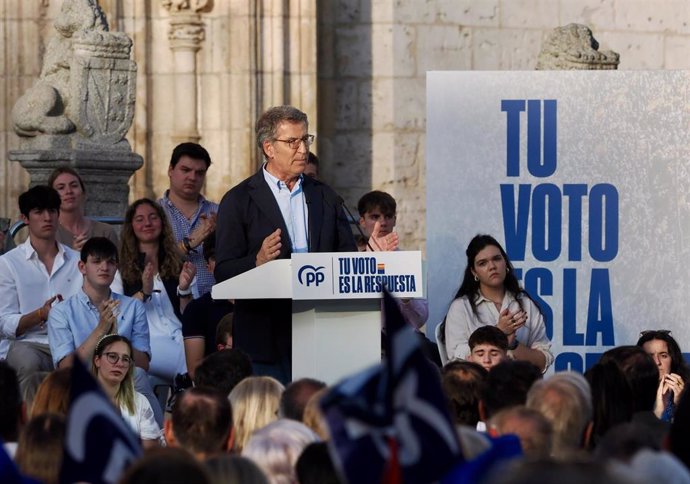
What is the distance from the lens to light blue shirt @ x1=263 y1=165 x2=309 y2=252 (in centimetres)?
839

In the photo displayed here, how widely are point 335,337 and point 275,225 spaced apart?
615mm

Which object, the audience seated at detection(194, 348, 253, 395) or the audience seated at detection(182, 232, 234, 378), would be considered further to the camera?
the audience seated at detection(182, 232, 234, 378)

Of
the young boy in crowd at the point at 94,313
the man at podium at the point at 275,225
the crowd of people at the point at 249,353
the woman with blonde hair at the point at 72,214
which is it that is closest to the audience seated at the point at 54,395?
the crowd of people at the point at 249,353

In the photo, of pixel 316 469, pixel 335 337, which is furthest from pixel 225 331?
pixel 316 469

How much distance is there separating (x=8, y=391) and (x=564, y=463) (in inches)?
112

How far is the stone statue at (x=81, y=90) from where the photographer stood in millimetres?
12086

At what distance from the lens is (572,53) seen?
1405 cm

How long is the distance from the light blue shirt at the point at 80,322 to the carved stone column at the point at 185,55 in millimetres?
5815

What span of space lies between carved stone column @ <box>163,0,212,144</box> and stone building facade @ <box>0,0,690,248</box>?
11mm

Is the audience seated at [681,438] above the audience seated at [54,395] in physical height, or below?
Answer: above

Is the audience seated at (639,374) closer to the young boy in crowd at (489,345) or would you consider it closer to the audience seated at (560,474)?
the young boy in crowd at (489,345)

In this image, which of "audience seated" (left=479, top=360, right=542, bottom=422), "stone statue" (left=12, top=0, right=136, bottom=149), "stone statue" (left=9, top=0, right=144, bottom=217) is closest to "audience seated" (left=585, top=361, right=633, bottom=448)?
"audience seated" (left=479, top=360, right=542, bottom=422)

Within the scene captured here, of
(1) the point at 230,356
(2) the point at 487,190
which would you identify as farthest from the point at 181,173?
(1) the point at 230,356

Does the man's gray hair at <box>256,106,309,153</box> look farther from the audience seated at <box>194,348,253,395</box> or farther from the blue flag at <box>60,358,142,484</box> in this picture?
the blue flag at <box>60,358,142,484</box>
